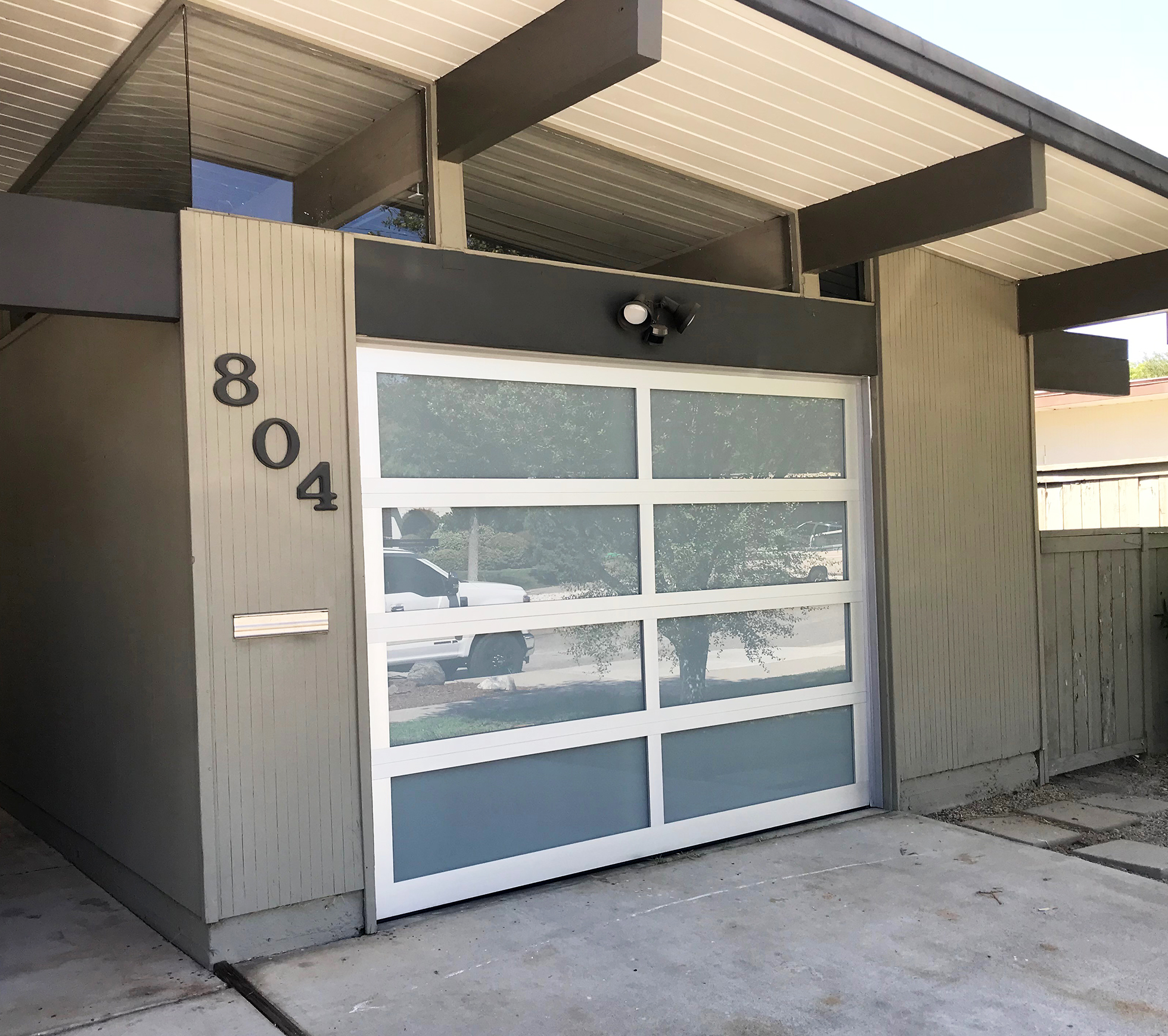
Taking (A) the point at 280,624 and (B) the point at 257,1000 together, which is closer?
(B) the point at 257,1000

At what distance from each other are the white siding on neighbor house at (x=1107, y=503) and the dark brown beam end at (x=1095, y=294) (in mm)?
3046

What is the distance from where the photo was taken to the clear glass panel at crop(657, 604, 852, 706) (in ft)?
14.9

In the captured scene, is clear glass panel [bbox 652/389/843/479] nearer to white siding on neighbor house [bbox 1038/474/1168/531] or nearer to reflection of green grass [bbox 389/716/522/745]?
reflection of green grass [bbox 389/716/522/745]

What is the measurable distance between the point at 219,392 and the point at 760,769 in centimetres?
296

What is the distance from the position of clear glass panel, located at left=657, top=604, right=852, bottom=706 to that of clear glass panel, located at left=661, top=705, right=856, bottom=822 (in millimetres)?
165

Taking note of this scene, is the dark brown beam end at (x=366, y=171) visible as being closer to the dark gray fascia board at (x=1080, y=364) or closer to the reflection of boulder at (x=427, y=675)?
the reflection of boulder at (x=427, y=675)

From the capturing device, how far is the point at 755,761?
15.7 feet

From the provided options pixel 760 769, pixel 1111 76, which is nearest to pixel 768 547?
pixel 760 769

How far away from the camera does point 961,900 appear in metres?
3.93

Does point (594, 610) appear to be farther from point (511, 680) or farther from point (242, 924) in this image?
point (242, 924)

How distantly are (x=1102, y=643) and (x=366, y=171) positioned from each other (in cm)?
508

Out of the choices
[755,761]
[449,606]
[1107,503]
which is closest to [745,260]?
[449,606]

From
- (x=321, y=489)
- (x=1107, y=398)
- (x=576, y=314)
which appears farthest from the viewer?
(x=1107, y=398)

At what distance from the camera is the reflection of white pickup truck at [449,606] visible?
379 cm
